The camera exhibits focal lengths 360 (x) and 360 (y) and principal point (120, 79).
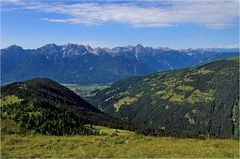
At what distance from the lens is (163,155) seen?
35469 millimetres

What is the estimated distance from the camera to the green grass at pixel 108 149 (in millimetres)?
35406

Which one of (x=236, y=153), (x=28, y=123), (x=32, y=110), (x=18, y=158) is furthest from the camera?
(x=32, y=110)

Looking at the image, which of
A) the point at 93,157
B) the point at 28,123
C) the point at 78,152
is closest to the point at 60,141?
the point at 78,152

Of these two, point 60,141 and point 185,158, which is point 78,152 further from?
point 185,158

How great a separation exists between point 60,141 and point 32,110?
74.3 meters

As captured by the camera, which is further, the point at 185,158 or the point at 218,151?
the point at 218,151

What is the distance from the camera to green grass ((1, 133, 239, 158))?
116 ft

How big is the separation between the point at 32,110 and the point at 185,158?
87754mm

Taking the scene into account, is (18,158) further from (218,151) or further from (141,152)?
(218,151)

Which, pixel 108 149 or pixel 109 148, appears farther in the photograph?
pixel 109 148

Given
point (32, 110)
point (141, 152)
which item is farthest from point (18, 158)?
point (32, 110)

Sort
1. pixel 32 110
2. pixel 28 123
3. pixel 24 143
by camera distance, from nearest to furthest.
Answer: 1. pixel 24 143
2. pixel 28 123
3. pixel 32 110

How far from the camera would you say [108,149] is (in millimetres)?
38531

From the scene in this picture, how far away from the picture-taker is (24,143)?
4191cm
